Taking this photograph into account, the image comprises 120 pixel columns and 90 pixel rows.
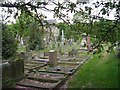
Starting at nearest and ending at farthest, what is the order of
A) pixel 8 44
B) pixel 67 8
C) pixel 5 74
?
pixel 67 8
pixel 5 74
pixel 8 44

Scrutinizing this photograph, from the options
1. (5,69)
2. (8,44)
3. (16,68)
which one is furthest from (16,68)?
(8,44)

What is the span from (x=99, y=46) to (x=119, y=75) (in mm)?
4274

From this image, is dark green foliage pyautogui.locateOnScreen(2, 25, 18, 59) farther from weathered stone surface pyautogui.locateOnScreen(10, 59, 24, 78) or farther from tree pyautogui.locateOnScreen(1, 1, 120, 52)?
tree pyautogui.locateOnScreen(1, 1, 120, 52)

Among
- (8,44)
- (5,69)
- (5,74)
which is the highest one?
(8,44)

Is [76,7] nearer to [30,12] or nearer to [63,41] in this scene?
[30,12]

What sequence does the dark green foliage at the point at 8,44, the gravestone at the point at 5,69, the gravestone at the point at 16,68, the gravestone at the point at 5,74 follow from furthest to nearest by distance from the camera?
the dark green foliage at the point at 8,44
the gravestone at the point at 16,68
the gravestone at the point at 5,69
the gravestone at the point at 5,74

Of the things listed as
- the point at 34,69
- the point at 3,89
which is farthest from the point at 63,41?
the point at 3,89

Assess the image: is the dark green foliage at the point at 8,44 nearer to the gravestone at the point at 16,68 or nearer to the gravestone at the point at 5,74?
the gravestone at the point at 16,68

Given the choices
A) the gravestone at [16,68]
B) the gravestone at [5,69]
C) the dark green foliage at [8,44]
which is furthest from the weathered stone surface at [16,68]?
the dark green foliage at [8,44]

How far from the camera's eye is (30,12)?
382cm

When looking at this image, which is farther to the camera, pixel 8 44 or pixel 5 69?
pixel 8 44

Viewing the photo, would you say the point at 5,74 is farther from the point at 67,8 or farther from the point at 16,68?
the point at 67,8

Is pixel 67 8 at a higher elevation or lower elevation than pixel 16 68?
higher

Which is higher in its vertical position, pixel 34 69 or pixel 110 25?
pixel 110 25
